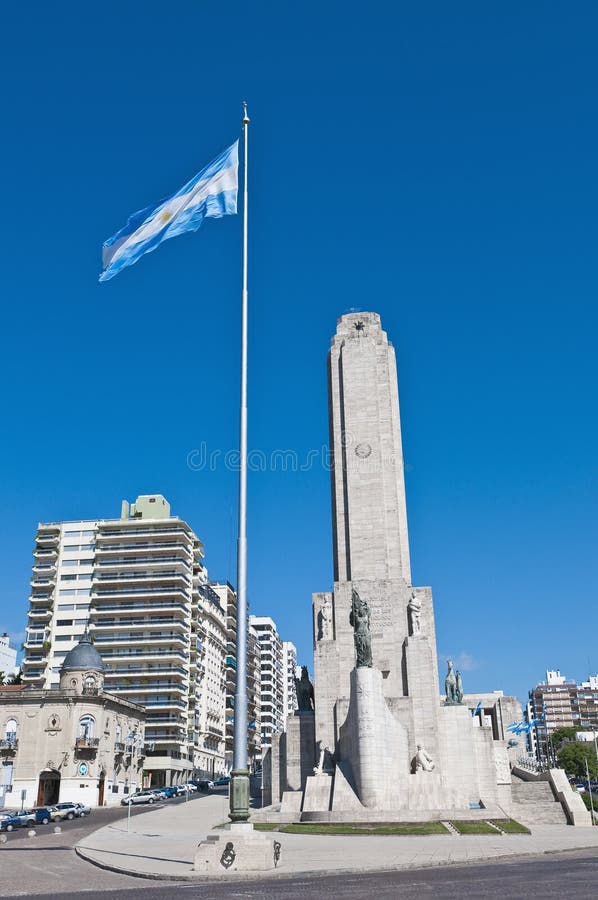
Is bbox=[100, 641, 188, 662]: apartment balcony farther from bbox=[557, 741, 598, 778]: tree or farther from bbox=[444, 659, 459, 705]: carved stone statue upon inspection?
bbox=[557, 741, 598, 778]: tree

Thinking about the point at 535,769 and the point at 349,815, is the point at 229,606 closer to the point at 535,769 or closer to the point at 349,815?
the point at 535,769

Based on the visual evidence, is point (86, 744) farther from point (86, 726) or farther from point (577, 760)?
point (577, 760)

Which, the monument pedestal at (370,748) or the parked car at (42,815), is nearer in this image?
the monument pedestal at (370,748)

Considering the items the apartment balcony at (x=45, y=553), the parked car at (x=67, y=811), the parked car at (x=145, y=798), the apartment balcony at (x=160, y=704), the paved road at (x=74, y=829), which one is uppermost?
the apartment balcony at (x=45, y=553)

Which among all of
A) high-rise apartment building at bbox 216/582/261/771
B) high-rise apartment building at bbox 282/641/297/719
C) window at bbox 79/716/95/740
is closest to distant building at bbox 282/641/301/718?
high-rise apartment building at bbox 282/641/297/719

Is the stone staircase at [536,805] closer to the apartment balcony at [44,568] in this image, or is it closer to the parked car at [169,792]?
the parked car at [169,792]

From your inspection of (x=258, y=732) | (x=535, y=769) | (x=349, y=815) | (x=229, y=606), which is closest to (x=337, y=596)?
(x=349, y=815)

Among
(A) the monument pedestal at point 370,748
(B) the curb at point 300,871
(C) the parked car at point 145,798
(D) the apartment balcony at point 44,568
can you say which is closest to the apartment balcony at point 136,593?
(D) the apartment balcony at point 44,568

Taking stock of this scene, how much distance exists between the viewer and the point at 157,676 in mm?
84875

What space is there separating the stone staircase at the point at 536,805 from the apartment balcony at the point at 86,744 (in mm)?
34266

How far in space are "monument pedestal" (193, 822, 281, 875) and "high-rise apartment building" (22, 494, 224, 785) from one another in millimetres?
66150

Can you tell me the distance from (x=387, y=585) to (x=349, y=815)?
16.3 metres

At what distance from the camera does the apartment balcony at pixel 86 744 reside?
212ft

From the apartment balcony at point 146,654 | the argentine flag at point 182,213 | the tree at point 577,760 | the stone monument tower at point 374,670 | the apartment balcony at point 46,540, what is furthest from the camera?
the tree at point 577,760
